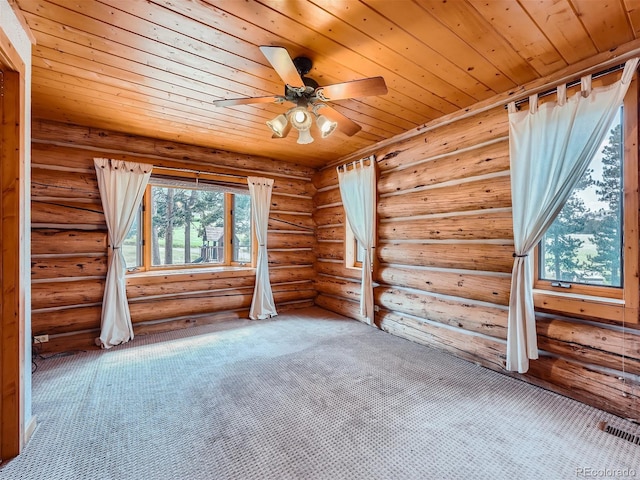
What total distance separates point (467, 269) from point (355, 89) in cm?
212

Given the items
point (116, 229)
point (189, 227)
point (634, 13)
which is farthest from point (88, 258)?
point (634, 13)

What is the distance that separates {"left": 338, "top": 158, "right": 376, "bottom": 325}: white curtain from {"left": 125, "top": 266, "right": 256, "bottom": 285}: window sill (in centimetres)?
181

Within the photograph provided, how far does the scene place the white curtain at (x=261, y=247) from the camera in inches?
177

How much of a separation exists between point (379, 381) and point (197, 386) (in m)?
1.59

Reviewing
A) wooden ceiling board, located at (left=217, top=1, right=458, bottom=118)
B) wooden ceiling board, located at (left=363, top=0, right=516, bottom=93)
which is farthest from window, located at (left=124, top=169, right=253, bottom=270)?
wooden ceiling board, located at (left=363, top=0, right=516, bottom=93)

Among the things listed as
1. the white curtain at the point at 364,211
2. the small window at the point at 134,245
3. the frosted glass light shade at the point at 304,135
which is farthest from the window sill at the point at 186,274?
the frosted glass light shade at the point at 304,135

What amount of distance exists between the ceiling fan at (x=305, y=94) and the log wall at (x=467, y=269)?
1.33 meters

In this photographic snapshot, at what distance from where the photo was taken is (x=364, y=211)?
407cm

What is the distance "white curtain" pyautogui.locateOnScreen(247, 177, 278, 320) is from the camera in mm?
4492

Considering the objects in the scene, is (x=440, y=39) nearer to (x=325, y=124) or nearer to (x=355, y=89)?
(x=355, y=89)

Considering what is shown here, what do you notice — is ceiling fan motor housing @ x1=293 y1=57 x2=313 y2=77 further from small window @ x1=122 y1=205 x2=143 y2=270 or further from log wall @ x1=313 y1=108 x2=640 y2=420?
small window @ x1=122 y1=205 x2=143 y2=270

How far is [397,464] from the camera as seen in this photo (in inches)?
63.9

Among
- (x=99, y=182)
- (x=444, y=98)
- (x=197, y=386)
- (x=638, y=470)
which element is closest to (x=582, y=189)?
(x=444, y=98)

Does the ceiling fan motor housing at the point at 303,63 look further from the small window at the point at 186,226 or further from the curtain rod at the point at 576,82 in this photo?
the small window at the point at 186,226
